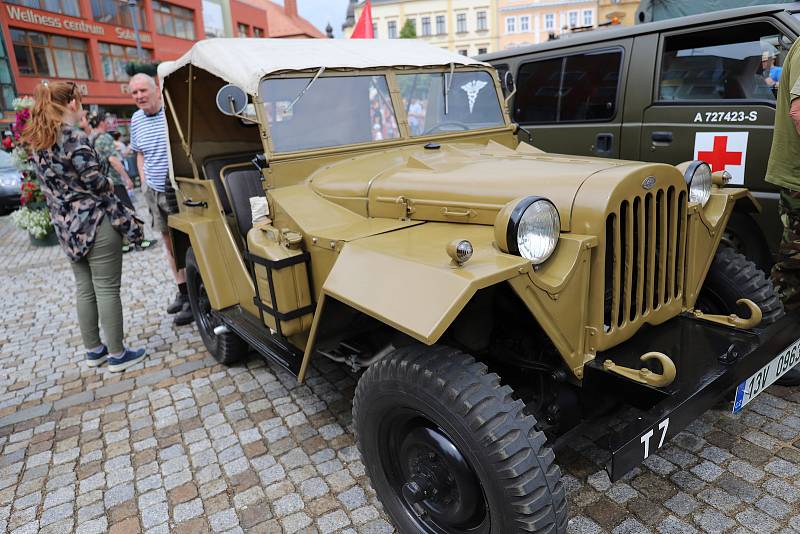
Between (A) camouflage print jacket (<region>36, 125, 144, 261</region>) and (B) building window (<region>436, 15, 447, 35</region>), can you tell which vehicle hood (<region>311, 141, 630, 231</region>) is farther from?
(B) building window (<region>436, 15, 447, 35</region>)

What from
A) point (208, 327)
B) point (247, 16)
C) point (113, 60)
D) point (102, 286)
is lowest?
point (208, 327)

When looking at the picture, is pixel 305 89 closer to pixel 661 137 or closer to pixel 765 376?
pixel 765 376

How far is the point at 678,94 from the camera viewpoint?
4.42 meters

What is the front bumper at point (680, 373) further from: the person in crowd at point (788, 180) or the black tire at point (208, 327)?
the black tire at point (208, 327)

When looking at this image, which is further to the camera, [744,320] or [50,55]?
[50,55]

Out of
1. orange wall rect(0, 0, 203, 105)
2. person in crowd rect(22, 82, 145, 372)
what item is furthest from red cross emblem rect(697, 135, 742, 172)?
orange wall rect(0, 0, 203, 105)

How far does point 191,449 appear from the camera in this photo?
9.87ft

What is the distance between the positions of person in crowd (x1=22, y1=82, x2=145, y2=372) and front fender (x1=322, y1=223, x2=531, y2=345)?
2.27m

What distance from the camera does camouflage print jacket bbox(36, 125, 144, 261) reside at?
139 inches

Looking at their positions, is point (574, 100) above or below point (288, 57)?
below

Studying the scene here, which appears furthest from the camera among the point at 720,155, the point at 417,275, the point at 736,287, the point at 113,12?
the point at 113,12

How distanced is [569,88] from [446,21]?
4877 cm

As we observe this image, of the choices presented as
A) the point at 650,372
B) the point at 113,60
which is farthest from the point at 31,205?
the point at 113,60

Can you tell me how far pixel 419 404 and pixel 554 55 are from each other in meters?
4.29
